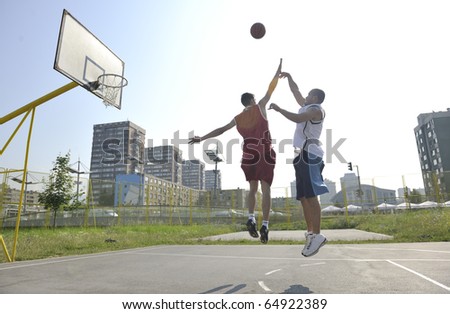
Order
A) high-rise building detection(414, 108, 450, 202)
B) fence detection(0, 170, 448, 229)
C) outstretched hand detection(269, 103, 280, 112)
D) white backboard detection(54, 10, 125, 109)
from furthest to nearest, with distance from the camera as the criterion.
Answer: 1. high-rise building detection(414, 108, 450, 202)
2. fence detection(0, 170, 448, 229)
3. white backboard detection(54, 10, 125, 109)
4. outstretched hand detection(269, 103, 280, 112)

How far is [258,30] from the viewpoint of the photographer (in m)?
4.92

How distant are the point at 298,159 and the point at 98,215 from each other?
21.1m

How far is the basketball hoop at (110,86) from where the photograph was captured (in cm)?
899

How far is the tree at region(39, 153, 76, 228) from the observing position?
18641 millimetres

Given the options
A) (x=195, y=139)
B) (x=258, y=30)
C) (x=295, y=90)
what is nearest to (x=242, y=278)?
(x=195, y=139)

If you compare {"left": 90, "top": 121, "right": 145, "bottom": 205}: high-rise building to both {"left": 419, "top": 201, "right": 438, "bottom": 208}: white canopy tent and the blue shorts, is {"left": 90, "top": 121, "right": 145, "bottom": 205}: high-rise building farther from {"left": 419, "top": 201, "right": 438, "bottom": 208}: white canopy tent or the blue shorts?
the blue shorts

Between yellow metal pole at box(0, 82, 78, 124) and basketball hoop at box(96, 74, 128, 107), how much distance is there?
3.47 ft

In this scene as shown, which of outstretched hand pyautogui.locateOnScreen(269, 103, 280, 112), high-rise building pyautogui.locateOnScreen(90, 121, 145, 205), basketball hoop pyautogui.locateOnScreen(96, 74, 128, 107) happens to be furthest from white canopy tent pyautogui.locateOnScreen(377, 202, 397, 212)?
high-rise building pyautogui.locateOnScreen(90, 121, 145, 205)

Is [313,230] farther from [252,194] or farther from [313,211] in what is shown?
[252,194]

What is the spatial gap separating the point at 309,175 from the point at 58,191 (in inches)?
751

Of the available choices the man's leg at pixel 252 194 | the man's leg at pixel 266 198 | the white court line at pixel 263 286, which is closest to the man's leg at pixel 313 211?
the man's leg at pixel 266 198

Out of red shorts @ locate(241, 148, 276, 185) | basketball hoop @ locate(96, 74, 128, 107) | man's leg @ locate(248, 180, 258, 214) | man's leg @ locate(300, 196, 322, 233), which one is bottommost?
man's leg @ locate(300, 196, 322, 233)

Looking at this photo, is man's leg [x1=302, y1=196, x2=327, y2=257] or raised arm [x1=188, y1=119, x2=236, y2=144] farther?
raised arm [x1=188, y1=119, x2=236, y2=144]

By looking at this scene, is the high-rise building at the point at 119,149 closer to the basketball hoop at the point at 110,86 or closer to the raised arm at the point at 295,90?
the basketball hoop at the point at 110,86
